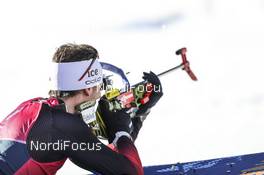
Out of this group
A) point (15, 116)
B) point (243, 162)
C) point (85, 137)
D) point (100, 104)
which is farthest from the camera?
point (243, 162)

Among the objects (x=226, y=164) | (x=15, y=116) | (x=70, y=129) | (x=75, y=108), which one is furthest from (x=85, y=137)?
(x=226, y=164)

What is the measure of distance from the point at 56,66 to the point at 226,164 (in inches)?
87.7

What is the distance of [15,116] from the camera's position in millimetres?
2990

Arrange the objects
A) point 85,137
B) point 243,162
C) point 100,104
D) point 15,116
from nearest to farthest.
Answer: point 85,137, point 15,116, point 100,104, point 243,162

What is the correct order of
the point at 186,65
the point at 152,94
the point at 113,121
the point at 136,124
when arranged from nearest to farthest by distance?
the point at 113,121
the point at 136,124
the point at 152,94
the point at 186,65

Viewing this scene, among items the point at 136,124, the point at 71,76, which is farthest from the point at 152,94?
the point at 71,76

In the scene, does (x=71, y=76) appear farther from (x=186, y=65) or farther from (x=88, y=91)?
(x=186, y=65)

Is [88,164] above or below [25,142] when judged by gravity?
below

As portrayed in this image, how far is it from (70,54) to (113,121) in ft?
1.95

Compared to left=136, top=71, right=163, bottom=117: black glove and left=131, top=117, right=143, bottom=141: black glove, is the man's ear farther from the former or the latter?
left=136, top=71, right=163, bottom=117: black glove

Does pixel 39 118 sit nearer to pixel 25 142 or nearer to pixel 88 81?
pixel 25 142

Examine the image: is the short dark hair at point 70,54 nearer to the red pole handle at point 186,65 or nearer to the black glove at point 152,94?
the black glove at point 152,94

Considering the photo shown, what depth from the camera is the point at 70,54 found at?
9.96ft

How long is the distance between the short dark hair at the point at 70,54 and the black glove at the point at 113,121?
0.40m
